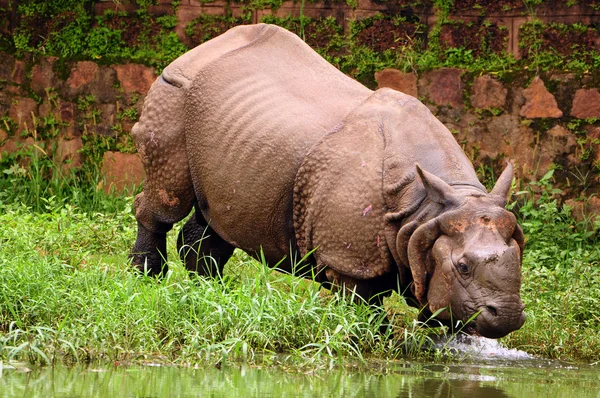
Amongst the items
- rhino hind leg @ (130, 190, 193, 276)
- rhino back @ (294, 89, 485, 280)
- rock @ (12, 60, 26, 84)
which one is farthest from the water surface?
rock @ (12, 60, 26, 84)

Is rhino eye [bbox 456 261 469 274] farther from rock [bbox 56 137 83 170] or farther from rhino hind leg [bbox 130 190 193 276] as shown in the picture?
rock [bbox 56 137 83 170]

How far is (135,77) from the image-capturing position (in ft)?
35.5

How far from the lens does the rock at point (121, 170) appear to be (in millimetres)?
10711

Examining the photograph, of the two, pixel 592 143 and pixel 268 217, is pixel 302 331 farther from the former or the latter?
pixel 592 143

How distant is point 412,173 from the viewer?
6223mm

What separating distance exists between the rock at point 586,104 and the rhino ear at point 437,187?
4.26m

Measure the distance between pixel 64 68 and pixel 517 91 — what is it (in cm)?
410

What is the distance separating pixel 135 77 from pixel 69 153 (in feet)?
3.00

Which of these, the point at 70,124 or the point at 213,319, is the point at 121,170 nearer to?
the point at 70,124

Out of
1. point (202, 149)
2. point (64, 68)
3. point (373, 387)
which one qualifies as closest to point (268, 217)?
point (202, 149)

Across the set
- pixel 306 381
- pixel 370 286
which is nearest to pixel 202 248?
pixel 370 286

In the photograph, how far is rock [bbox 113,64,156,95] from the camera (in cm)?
1080

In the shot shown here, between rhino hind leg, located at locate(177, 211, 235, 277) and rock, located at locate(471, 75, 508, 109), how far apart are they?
127 inches

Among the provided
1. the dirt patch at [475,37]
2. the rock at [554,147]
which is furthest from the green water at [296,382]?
the dirt patch at [475,37]
